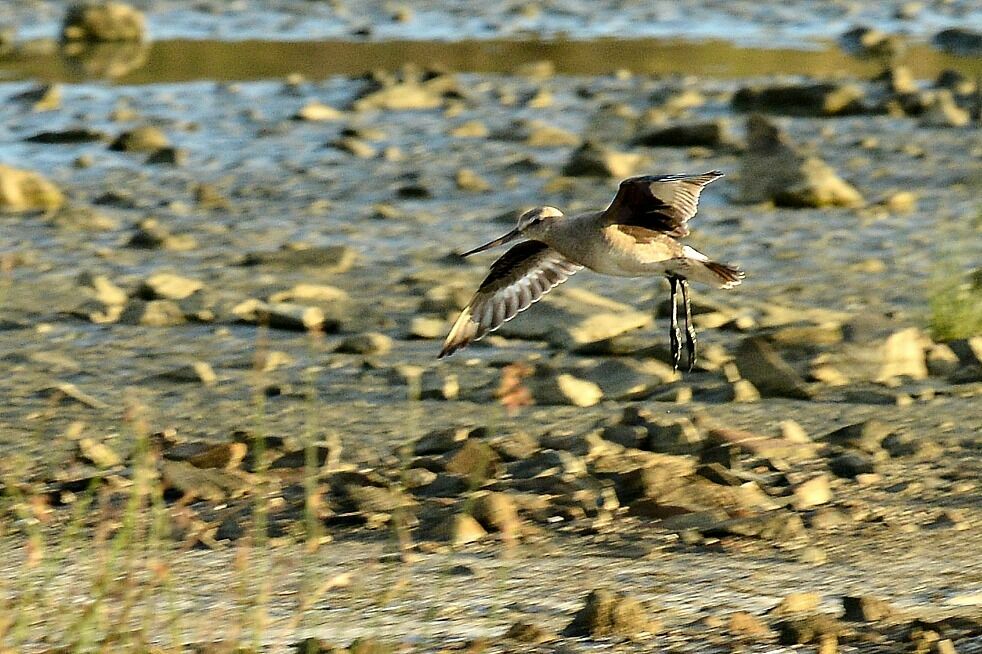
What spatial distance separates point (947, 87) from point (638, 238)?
8.45 metres

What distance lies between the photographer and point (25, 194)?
10.1 metres

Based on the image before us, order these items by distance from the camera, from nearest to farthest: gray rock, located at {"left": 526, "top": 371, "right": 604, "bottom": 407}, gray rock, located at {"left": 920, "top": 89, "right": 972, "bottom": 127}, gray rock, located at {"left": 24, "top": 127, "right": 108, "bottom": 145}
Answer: gray rock, located at {"left": 526, "top": 371, "right": 604, "bottom": 407}
gray rock, located at {"left": 24, "top": 127, "right": 108, "bottom": 145}
gray rock, located at {"left": 920, "top": 89, "right": 972, "bottom": 127}

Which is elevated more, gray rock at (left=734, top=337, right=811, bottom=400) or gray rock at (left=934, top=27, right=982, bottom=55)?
gray rock at (left=934, top=27, right=982, bottom=55)

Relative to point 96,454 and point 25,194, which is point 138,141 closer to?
point 25,194

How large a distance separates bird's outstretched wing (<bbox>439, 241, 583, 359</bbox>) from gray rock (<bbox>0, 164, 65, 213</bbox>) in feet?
15.3

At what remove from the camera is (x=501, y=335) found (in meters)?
7.47

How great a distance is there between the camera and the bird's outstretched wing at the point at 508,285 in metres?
5.89

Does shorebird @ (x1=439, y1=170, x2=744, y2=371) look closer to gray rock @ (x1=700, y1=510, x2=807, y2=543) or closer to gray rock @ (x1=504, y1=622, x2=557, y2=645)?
gray rock @ (x1=700, y1=510, x2=807, y2=543)

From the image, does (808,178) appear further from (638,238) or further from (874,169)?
(638,238)

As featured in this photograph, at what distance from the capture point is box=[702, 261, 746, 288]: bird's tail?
554cm

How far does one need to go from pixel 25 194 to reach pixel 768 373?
5.07 metres

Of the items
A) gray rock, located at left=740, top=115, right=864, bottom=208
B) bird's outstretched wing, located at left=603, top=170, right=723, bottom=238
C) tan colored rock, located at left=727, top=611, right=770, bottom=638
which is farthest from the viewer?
gray rock, located at left=740, top=115, right=864, bottom=208

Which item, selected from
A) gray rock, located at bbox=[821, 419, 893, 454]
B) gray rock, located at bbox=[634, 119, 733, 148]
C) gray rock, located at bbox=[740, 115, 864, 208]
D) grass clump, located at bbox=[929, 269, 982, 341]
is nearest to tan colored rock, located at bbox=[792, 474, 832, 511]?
gray rock, located at bbox=[821, 419, 893, 454]

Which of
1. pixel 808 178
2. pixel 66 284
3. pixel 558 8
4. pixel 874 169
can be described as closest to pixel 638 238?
pixel 66 284
